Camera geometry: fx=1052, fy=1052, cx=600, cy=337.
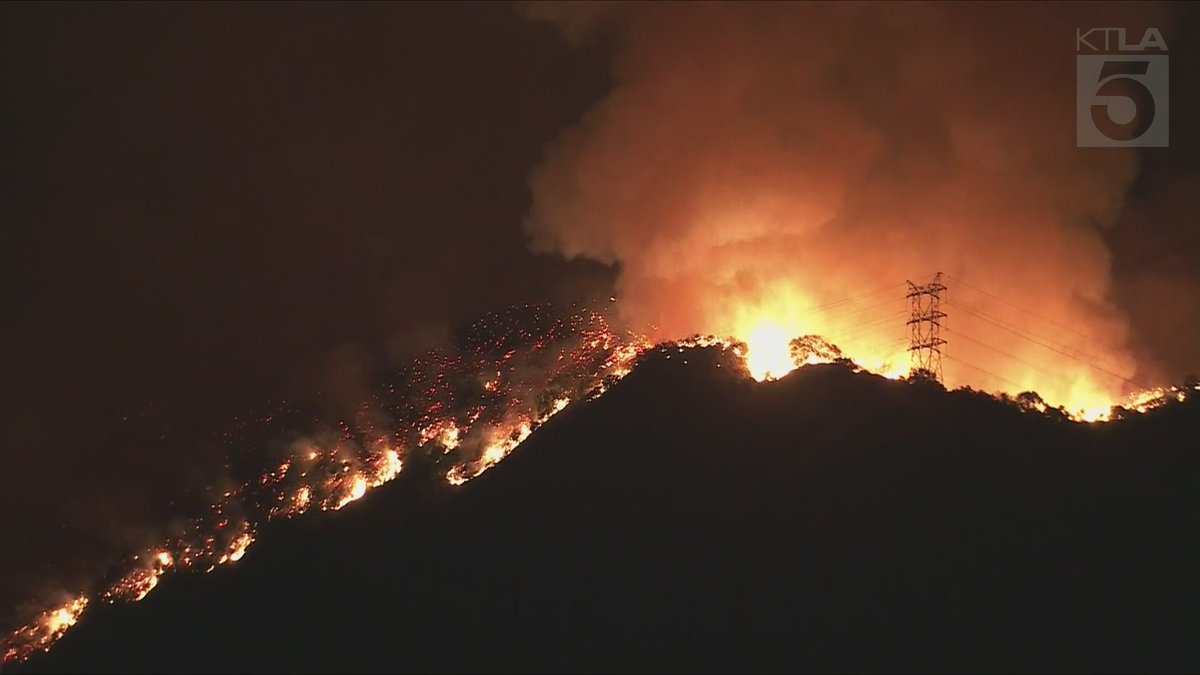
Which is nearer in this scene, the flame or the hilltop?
the hilltop

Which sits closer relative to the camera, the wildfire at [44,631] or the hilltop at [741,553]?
the hilltop at [741,553]

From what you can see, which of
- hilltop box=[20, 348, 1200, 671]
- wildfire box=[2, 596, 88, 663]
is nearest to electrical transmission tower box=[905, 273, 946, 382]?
hilltop box=[20, 348, 1200, 671]

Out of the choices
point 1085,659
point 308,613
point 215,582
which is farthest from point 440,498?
point 1085,659

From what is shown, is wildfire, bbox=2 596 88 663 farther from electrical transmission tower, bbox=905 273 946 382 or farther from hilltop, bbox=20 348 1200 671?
electrical transmission tower, bbox=905 273 946 382

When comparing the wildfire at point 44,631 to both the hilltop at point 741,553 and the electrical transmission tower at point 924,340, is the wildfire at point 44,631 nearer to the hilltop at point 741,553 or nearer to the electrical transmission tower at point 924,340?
the hilltop at point 741,553

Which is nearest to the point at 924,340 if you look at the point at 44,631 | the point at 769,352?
the point at 769,352

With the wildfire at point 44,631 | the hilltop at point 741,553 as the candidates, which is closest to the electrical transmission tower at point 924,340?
the hilltop at point 741,553

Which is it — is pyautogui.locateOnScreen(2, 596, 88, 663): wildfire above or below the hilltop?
above

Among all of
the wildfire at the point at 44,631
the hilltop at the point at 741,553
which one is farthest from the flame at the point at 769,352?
the wildfire at the point at 44,631

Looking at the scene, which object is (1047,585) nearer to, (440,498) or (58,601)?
(440,498)

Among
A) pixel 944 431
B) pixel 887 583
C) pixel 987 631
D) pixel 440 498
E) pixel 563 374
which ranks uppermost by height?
pixel 563 374

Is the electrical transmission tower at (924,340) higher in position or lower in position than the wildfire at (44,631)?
lower
